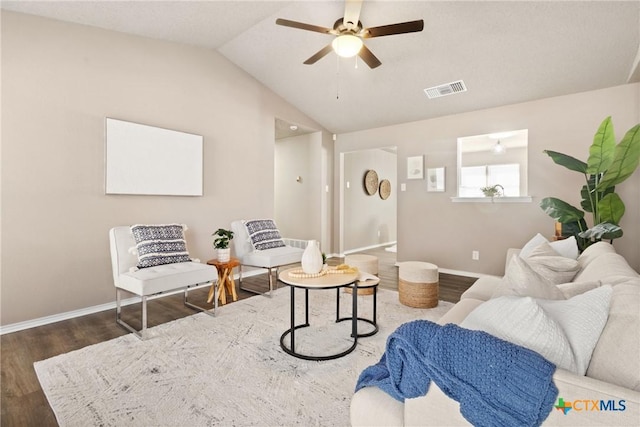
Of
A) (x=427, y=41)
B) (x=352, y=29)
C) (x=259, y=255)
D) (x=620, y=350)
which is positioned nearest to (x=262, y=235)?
(x=259, y=255)

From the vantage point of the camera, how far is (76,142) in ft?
9.55

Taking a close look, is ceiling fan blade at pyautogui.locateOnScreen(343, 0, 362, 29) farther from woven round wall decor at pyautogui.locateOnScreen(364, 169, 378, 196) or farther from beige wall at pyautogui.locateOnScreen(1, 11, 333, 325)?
woven round wall decor at pyautogui.locateOnScreen(364, 169, 378, 196)

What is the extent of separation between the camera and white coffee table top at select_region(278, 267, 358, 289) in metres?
2.10

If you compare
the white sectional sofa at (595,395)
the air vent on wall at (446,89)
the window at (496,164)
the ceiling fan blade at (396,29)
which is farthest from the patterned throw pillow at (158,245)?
the window at (496,164)

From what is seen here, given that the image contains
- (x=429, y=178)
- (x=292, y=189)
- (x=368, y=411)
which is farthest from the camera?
(x=292, y=189)

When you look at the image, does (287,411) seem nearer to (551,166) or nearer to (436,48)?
(436,48)

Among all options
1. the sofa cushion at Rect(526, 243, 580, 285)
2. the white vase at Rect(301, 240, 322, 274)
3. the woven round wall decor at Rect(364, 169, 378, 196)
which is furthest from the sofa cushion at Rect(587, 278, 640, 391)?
the woven round wall decor at Rect(364, 169, 378, 196)

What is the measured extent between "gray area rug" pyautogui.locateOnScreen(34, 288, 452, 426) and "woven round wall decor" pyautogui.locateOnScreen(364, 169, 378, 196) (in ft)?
14.6

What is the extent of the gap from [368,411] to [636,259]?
4.21 meters

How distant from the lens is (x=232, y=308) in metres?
3.11

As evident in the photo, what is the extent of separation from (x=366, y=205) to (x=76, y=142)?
533 cm

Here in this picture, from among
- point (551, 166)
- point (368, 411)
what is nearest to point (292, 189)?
point (551, 166)

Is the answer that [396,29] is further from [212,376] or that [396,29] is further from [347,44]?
[212,376]

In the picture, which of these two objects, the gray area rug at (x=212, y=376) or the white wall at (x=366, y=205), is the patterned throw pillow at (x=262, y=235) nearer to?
the gray area rug at (x=212, y=376)
